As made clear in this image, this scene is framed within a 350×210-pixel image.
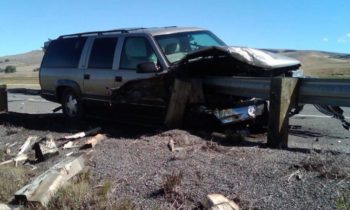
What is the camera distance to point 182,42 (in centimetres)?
1005

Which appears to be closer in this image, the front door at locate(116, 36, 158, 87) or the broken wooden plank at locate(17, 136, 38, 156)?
the broken wooden plank at locate(17, 136, 38, 156)

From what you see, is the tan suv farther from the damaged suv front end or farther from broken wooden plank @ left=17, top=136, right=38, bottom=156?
broken wooden plank @ left=17, top=136, right=38, bottom=156

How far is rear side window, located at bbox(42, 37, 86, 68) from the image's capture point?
11.7 meters

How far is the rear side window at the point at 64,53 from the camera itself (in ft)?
38.4

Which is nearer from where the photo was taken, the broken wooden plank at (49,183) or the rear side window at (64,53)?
the broken wooden plank at (49,183)

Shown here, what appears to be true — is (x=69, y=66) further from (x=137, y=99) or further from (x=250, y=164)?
(x=250, y=164)

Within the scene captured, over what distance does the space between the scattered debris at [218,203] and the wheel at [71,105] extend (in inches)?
273

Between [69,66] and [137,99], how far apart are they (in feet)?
9.40

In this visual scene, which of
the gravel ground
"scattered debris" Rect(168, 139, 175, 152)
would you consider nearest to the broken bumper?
the gravel ground

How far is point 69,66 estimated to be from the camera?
11.8 m

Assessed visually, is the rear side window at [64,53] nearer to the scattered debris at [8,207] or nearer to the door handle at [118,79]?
the door handle at [118,79]

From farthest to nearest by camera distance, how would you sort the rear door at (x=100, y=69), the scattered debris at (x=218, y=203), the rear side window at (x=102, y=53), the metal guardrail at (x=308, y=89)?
the rear side window at (x=102, y=53)
the rear door at (x=100, y=69)
the metal guardrail at (x=308, y=89)
the scattered debris at (x=218, y=203)

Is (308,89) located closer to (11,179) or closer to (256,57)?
(256,57)

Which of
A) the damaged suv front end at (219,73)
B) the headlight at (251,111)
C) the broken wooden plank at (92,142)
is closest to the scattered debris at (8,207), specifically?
the broken wooden plank at (92,142)
